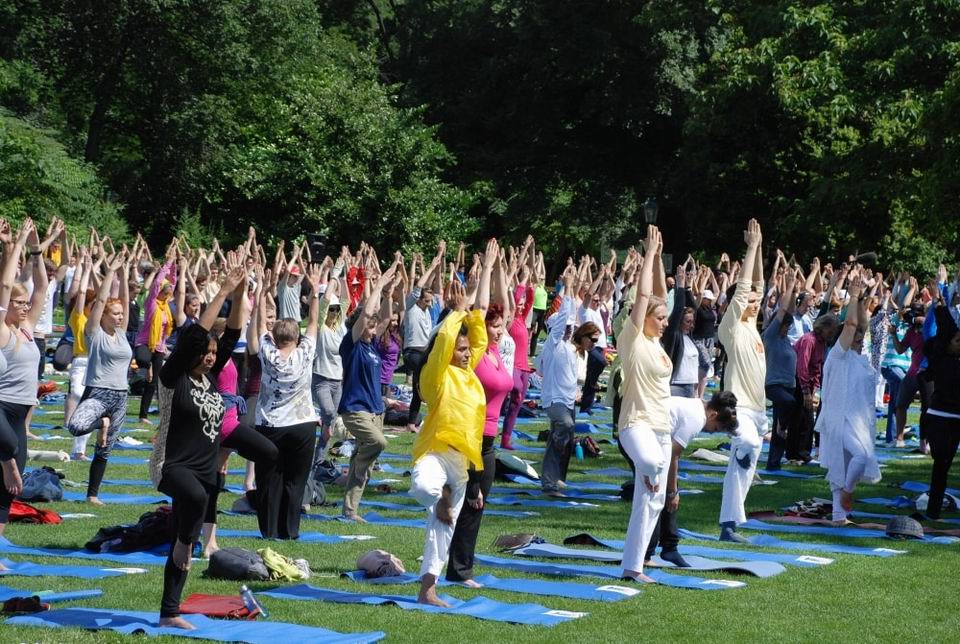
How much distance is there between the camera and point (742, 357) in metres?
12.3

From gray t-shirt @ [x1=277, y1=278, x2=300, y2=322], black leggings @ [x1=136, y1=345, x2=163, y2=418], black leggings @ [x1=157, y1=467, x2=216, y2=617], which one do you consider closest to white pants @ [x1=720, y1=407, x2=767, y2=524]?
black leggings @ [x1=157, y1=467, x2=216, y2=617]

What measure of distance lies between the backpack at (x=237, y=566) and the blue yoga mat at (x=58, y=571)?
1.86ft

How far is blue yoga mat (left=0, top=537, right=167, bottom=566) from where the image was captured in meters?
10.3

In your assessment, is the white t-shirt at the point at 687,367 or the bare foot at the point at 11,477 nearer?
the bare foot at the point at 11,477

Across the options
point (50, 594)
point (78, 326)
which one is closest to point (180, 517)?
point (50, 594)

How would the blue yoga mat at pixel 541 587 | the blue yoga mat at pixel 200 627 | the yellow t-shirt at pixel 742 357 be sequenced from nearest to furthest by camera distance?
the blue yoga mat at pixel 200 627 < the blue yoga mat at pixel 541 587 < the yellow t-shirt at pixel 742 357

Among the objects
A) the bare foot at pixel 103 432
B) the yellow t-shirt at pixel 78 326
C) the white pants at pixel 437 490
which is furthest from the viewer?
the yellow t-shirt at pixel 78 326

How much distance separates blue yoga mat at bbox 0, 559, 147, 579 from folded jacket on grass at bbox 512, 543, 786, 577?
3.07 m

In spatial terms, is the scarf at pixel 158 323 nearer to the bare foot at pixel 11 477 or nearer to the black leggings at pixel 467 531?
the bare foot at pixel 11 477

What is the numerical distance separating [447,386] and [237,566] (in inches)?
82.8

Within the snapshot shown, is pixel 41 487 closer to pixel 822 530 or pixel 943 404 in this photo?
pixel 822 530

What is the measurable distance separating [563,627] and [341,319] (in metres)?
6.81

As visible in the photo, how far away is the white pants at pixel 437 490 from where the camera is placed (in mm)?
8712

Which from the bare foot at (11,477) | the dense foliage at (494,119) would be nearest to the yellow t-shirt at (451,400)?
the bare foot at (11,477)
